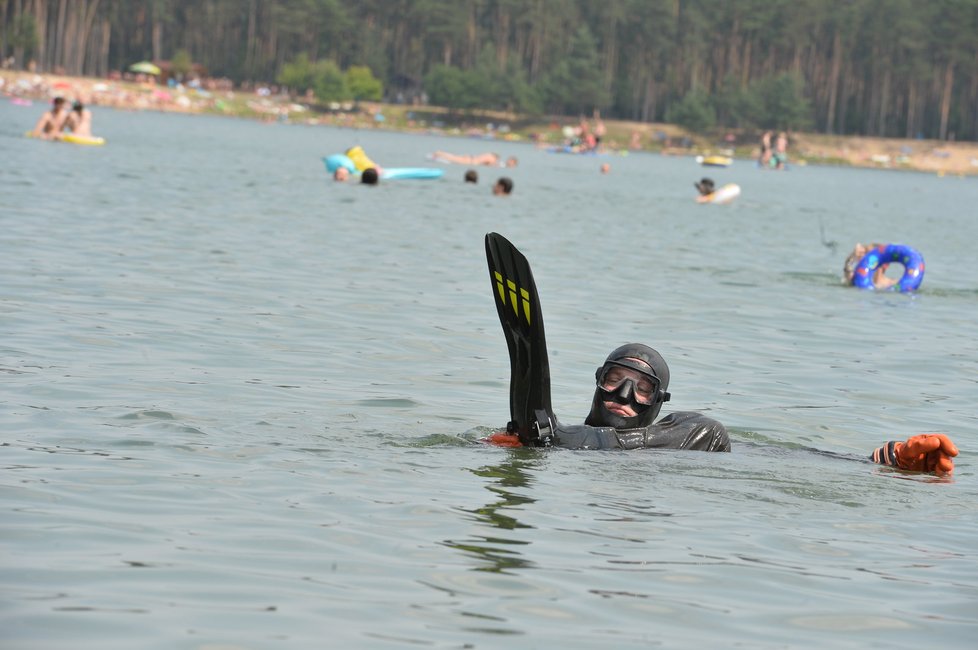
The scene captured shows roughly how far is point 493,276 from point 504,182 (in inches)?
1170

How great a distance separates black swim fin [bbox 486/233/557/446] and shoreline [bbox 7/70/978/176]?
102508mm

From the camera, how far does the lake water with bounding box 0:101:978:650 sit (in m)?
5.70

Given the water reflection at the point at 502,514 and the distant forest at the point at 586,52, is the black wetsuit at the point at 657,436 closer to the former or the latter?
the water reflection at the point at 502,514

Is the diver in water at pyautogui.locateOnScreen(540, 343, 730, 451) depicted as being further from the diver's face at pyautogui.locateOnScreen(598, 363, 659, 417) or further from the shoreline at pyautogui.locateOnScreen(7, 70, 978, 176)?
the shoreline at pyautogui.locateOnScreen(7, 70, 978, 176)

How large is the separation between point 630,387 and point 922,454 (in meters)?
1.79

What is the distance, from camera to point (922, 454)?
8.55 m

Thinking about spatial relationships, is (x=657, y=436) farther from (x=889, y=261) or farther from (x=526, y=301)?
(x=889, y=261)

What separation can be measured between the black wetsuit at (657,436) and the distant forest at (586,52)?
371 ft

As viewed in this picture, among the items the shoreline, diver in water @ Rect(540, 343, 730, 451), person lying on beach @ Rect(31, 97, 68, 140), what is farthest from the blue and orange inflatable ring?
the shoreline

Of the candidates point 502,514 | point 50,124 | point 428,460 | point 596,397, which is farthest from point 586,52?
point 502,514

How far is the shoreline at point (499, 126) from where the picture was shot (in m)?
114

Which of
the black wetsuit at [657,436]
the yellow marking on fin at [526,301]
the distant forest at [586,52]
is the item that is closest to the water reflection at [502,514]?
the black wetsuit at [657,436]

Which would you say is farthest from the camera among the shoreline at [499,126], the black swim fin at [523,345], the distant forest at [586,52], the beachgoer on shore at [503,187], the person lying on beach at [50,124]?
the distant forest at [586,52]

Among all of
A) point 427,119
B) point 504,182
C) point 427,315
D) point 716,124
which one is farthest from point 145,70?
point 427,315
